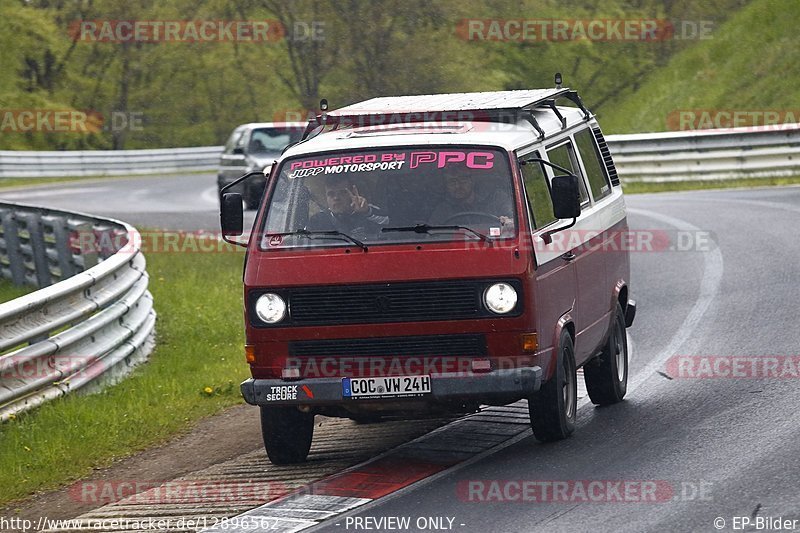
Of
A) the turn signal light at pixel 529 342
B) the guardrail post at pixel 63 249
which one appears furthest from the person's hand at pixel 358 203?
the guardrail post at pixel 63 249

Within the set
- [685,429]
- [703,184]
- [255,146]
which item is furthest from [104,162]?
[685,429]

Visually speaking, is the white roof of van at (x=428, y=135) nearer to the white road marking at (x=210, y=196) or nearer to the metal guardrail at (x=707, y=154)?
the metal guardrail at (x=707, y=154)

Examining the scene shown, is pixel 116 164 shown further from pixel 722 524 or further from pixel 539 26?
pixel 722 524

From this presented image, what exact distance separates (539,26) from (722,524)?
142 feet

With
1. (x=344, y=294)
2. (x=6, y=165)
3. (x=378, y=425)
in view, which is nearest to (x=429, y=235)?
(x=344, y=294)

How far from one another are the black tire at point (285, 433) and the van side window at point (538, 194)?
1954 mm

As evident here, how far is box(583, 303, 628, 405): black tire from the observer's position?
1031cm

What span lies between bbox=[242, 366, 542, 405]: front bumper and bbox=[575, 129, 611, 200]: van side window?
8.23 ft

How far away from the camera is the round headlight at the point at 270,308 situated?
28.0 ft

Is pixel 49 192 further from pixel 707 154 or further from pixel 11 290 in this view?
pixel 11 290

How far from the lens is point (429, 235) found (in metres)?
8.55

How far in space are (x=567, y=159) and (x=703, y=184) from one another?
61.5ft

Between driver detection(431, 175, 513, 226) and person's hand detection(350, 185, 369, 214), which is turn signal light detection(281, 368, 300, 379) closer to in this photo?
person's hand detection(350, 185, 369, 214)

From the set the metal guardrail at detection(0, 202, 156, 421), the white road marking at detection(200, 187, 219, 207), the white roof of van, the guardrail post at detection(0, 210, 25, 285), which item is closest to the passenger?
the white roof of van
